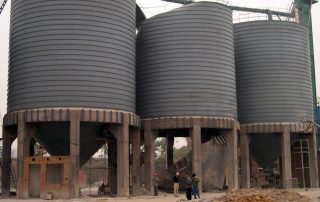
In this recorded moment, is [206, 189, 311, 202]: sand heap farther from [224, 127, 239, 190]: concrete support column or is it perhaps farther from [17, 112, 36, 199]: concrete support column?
[17, 112, 36, 199]: concrete support column

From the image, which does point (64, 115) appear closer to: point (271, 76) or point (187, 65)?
point (187, 65)

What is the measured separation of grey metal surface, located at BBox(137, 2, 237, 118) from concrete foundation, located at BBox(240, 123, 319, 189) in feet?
A: 20.5

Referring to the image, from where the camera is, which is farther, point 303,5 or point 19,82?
point 303,5

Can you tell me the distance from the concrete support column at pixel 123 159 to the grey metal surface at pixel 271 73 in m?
17.6

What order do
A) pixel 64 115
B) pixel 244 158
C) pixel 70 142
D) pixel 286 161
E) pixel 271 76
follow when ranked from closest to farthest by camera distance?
1. pixel 70 142
2. pixel 64 115
3. pixel 286 161
4. pixel 244 158
5. pixel 271 76

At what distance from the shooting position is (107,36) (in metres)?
36.8

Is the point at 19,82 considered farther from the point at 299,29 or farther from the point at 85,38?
Result: the point at 299,29

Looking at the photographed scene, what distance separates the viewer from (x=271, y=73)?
50125 mm

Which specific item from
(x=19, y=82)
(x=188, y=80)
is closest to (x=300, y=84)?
(x=188, y=80)

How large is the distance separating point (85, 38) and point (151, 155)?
11.9 m

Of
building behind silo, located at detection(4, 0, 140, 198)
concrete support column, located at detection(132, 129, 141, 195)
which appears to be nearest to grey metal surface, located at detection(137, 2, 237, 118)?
concrete support column, located at detection(132, 129, 141, 195)

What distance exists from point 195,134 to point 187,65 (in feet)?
19.2

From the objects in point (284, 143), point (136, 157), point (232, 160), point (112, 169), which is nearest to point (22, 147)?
point (112, 169)

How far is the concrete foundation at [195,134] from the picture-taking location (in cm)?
4059
